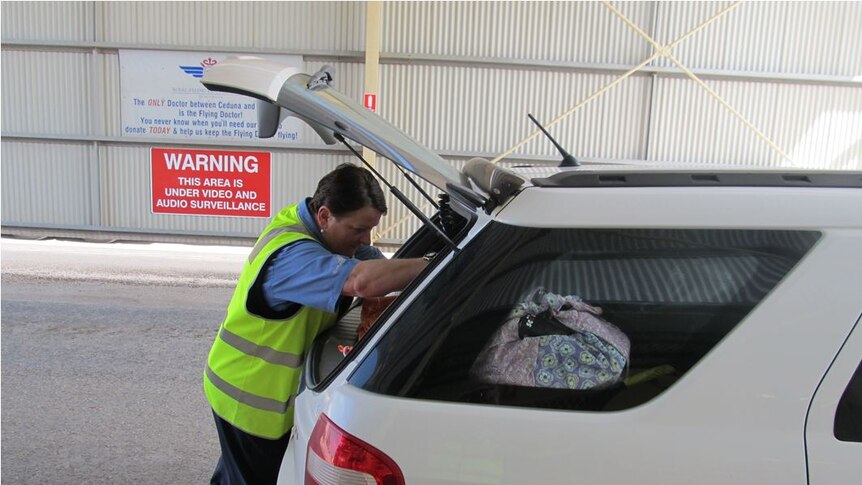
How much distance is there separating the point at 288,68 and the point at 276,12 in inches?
395

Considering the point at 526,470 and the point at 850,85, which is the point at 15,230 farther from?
the point at 850,85

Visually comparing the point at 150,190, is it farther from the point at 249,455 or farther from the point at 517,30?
the point at 249,455

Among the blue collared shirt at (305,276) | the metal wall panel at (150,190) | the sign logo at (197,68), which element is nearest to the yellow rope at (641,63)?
the metal wall panel at (150,190)

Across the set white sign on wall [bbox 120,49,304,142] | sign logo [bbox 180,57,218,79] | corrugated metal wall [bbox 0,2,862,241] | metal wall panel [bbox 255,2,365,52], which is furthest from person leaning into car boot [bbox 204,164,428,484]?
sign logo [bbox 180,57,218,79]

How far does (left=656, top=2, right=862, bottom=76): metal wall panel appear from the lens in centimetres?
1077

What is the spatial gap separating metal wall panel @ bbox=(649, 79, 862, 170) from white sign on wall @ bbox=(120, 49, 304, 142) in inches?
242

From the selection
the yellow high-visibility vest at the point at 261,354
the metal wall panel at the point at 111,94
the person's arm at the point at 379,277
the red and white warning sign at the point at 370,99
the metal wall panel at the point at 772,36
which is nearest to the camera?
the person's arm at the point at 379,277

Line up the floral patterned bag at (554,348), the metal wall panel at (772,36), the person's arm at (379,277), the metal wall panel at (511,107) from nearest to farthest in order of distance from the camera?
1. the floral patterned bag at (554,348)
2. the person's arm at (379,277)
3. the metal wall panel at (772,36)
4. the metal wall panel at (511,107)

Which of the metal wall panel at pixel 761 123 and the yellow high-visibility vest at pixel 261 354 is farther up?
the metal wall panel at pixel 761 123

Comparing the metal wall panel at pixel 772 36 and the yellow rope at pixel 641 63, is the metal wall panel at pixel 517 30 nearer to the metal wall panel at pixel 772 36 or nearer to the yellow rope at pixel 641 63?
the yellow rope at pixel 641 63

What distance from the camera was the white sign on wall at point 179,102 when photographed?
11.2 meters

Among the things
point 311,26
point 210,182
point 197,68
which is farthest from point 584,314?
point 197,68

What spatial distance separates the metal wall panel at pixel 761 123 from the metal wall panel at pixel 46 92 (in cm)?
958

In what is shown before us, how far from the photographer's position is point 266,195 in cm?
1160
